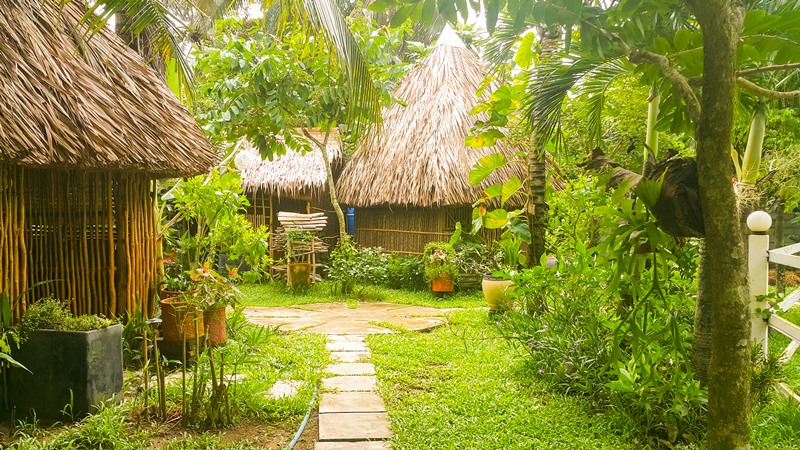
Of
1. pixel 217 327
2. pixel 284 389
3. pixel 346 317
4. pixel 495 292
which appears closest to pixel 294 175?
pixel 346 317

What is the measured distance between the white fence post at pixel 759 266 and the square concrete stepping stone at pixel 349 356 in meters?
2.91

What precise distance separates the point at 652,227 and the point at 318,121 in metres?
6.30

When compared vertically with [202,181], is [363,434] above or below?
below

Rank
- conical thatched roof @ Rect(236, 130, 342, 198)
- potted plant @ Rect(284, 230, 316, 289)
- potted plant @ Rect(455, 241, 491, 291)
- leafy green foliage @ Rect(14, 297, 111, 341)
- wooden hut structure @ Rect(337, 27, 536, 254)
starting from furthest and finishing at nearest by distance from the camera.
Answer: conical thatched roof @ Rect(236, 130, 342, 198) → wooden hut structure @ Rect(337, 27, 536, 254) → potted plant @ Rect(284, 230, 316, 289) → potted plant @ Rect(455, 241, 491, 291) → leafy green foliage @ Rect(14, 297, 111, 341)

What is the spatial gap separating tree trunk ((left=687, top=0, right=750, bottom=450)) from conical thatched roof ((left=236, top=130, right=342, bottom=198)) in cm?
994

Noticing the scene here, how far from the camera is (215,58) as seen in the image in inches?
270

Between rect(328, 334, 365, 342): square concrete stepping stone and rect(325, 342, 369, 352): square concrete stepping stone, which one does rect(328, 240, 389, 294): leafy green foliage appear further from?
rect(325, 342, 369, 352): square concrete stepping stone

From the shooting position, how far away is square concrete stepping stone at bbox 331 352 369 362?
490cm

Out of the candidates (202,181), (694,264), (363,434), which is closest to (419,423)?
(363,434)

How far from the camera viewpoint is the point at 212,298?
4.07 metres

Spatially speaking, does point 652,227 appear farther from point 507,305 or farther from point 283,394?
point 507,305

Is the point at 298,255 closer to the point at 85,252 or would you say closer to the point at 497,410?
the point at 85,252

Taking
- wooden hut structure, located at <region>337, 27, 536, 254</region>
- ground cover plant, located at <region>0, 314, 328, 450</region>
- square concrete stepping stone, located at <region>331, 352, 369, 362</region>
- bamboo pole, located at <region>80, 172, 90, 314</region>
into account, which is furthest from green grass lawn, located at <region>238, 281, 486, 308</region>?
ground cover plant, located at <region>0, 314, 328, 450</region>

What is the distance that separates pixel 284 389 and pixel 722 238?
11.6ft
